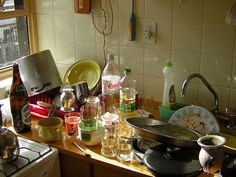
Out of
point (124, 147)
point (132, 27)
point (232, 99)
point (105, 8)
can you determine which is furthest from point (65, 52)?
point (232, 99)

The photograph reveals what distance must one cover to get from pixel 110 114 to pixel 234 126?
564 mm

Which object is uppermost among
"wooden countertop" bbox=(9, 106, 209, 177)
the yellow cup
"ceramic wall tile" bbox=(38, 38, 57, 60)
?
"ceramic wall tile" bbox=(38, 38, 57, 60)

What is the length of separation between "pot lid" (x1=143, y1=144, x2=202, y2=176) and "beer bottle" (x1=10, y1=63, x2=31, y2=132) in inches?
23.3

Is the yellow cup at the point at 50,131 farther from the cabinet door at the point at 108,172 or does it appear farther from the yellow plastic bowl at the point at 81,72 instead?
the yellow plastic bowl at the point at 81,72

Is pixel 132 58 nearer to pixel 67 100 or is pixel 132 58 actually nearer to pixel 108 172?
pixel 67 100

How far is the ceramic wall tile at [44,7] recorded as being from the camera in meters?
1.96

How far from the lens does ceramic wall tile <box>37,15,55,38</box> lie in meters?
1.99

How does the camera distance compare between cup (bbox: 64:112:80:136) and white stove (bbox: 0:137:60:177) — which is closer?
white stove (bbox: 0:137:60:177)

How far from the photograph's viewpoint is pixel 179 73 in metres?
1.67

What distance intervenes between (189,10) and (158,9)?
0.51 ft

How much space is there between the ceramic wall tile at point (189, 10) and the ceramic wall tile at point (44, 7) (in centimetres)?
77

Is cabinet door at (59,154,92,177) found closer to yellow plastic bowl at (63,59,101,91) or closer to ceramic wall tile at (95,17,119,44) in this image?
yellow plastic bowl at (63,59,101,91)

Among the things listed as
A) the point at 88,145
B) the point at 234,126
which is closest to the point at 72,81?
the point at 88,145

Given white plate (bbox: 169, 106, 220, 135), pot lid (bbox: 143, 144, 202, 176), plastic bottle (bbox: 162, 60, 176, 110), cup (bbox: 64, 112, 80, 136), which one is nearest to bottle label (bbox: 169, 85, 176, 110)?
plastic bottle (bbox: 162, 60, 176, 110)
